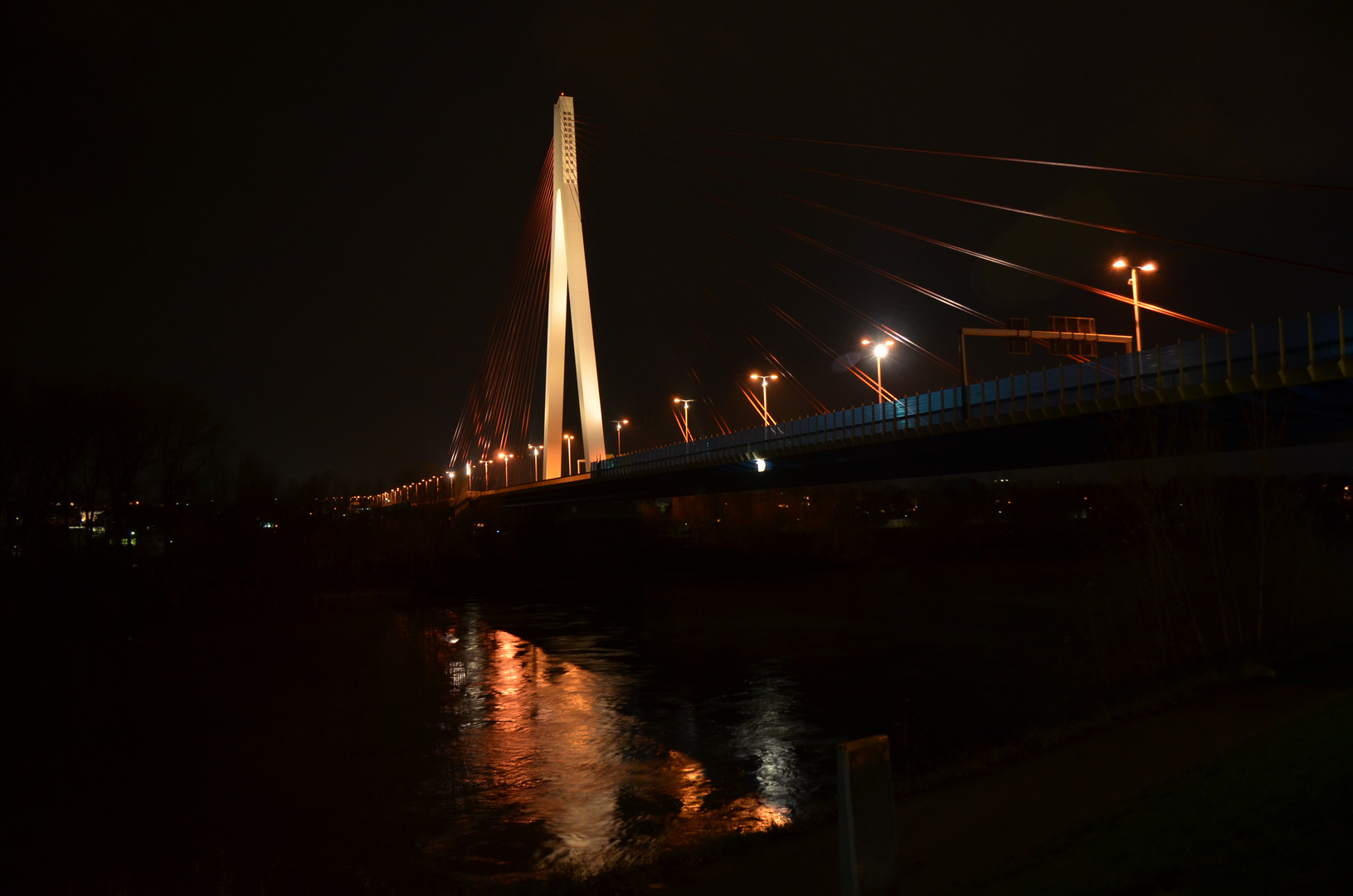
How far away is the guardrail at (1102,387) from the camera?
664 inches

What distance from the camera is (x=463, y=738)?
16047 mm

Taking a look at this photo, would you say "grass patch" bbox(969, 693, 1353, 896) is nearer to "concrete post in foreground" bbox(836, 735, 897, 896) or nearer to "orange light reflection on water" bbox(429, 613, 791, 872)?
"concrete post in foreground" bbox(836, 735, 897, 896)

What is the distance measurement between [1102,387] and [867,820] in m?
19.6

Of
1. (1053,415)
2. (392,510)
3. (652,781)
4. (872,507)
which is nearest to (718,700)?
(652,781)

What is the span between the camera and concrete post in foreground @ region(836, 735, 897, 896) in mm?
4195

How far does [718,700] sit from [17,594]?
107 feet

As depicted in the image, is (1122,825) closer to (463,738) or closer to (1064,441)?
(463,738)

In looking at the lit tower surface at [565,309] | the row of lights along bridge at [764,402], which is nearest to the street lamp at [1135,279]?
the row of lights along bridge at [764,402]

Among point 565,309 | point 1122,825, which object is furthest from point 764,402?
point 1122,825

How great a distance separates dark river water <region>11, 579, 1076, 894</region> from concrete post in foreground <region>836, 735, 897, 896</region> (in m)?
3.80

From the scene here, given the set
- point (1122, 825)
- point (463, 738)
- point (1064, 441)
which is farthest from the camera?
point (1064, 441)

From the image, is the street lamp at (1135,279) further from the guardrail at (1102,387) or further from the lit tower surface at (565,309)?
the lit tower surface at (565,309)

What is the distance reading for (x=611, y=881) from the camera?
6.89 metres

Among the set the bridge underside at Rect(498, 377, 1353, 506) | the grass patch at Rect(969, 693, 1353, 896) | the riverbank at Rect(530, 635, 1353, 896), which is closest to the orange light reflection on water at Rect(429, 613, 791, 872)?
the riverbank at Rect(530, 635, 1353, 896)
